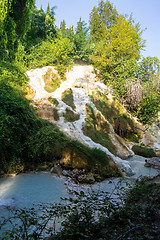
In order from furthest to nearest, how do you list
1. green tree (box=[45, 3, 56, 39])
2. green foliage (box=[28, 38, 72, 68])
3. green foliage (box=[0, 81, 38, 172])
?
green tree (box=[45, 3, 56, 39]), green foliage (box=[28, 38, 72, 68]), green foliage (box=[0, 81, 38, 172])

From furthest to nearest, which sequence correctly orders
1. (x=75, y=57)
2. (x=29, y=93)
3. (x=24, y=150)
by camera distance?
(x=75, y=57), (x=29, y=93), (x=24, y=150)

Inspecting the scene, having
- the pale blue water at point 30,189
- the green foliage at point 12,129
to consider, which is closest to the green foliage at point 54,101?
the green foliage at point 12,129

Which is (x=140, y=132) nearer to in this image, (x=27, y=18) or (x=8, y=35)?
(x=8, y=35)

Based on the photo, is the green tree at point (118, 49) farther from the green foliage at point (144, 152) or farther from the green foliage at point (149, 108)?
the green foliage at point (144, 152)

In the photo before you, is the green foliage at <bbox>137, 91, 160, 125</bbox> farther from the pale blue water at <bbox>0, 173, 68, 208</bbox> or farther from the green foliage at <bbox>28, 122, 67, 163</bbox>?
the pale blue water at <bbox>0, 173, 68, 208</bbox>

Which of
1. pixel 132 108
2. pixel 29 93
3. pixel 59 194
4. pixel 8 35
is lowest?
pixel 59 194

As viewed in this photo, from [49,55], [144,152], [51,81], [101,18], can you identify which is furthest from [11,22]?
[101,18]

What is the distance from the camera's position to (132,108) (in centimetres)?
1625

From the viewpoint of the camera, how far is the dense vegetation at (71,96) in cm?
231

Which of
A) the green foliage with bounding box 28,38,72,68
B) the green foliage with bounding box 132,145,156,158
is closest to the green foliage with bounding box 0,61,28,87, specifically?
the green foliage with bounding box 28,38,72,68

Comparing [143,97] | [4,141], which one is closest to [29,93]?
[4,141]

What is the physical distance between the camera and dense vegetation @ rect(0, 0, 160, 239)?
231 centimetres

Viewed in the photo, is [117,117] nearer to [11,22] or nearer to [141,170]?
[141,170]

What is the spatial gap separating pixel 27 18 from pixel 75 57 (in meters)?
8.95
